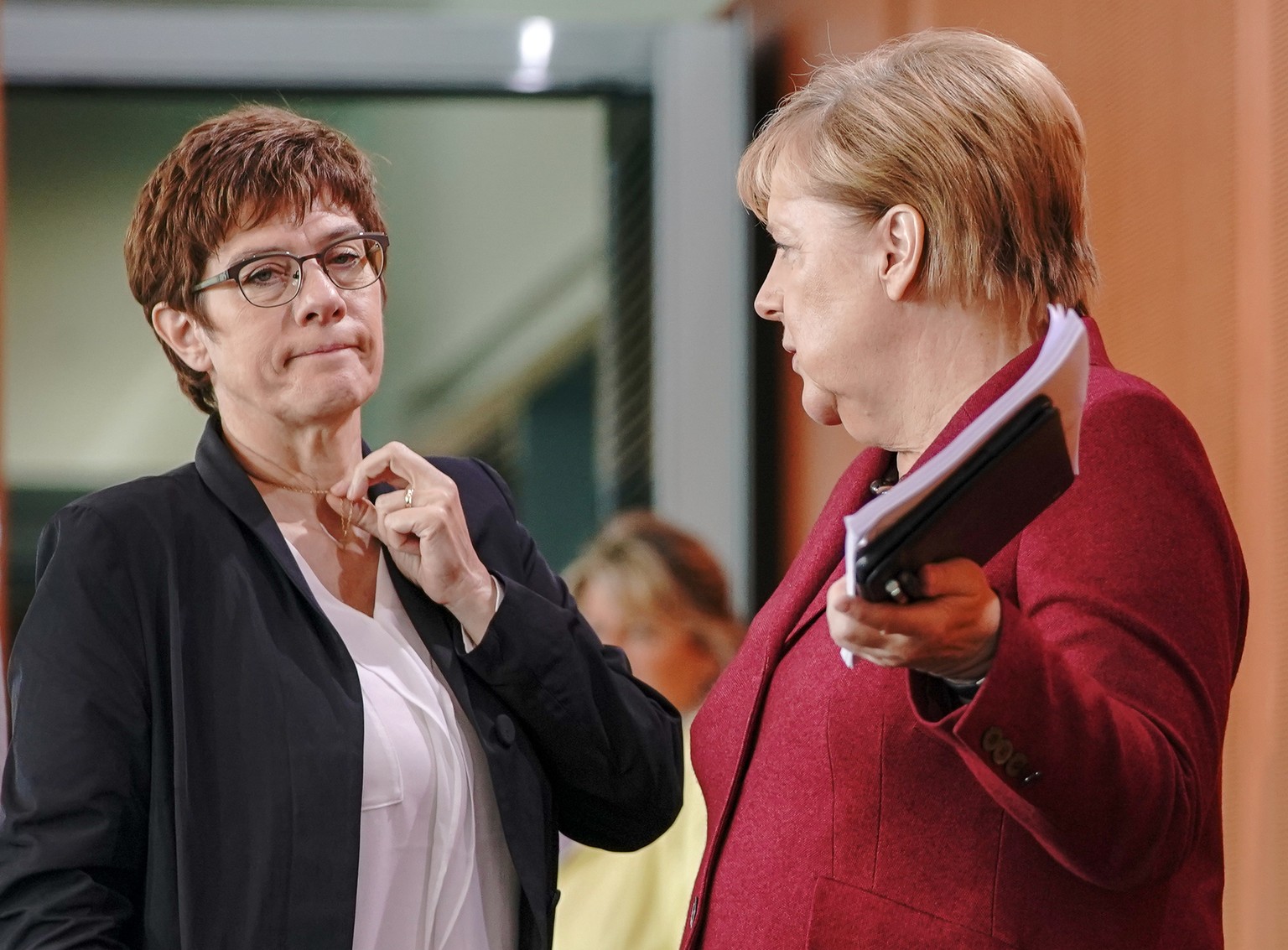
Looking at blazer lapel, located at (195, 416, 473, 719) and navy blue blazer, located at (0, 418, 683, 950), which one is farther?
blazer lapel, located at (195, 416, 473, 719)

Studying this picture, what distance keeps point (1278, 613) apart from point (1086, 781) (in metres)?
1.02

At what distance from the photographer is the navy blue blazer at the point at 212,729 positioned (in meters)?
1.41

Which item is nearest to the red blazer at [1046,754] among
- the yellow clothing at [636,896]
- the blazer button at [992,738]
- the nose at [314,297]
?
the blazer button at [992,738]

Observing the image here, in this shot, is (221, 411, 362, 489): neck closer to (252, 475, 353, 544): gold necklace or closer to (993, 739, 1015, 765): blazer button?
(252, 475, 353, 544): gold necklace

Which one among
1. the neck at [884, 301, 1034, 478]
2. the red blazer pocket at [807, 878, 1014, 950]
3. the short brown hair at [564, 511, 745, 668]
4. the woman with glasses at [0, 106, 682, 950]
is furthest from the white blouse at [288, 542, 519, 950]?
the short brown hair at [564, 511, 745, 668]

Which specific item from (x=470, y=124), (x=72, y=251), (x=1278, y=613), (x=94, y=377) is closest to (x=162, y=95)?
(x=470, y=124)

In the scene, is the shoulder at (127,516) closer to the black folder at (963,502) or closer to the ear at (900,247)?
the ear at (900,247)

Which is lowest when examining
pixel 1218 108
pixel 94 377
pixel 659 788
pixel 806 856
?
pixel 94 377

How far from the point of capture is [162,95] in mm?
4570

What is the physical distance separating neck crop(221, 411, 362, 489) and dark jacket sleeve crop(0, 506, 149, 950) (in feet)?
0.70

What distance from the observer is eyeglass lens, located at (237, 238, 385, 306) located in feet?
5.30

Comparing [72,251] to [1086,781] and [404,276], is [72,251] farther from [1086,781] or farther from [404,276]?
[1086,781]

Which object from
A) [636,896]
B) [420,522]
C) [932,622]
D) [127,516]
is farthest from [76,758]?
[636,896]

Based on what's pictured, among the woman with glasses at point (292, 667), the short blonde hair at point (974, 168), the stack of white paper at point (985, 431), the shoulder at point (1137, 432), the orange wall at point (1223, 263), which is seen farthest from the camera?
the orange wall at point (1223, 263)
